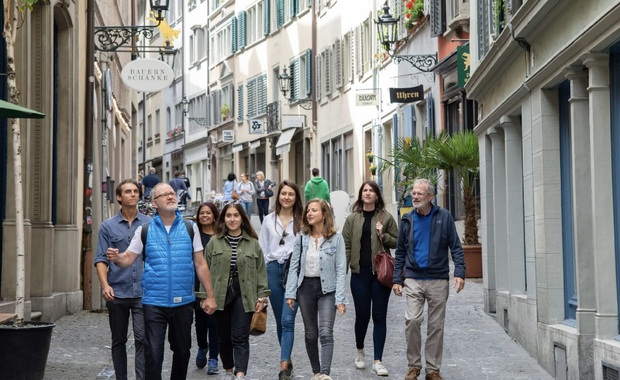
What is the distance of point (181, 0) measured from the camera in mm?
69688

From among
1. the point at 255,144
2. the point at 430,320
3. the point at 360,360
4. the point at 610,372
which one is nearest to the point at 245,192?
the point at 255,144

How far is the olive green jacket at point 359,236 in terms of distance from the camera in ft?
42.2

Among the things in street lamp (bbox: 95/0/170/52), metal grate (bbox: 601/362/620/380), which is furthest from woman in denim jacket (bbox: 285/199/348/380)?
street lamp (bbox: 95/0/170/52)

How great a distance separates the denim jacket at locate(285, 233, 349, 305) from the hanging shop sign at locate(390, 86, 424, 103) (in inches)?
679

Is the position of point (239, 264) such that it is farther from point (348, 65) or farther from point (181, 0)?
point (181, 0)

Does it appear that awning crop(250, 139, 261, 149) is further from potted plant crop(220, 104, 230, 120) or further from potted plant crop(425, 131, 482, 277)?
potted plant crop(425, 131, 482, 277)

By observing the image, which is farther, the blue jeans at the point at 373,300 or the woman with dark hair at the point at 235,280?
the blue jeans at the point at 373,300

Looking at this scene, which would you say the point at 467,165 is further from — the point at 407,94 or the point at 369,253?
the point at 369,253

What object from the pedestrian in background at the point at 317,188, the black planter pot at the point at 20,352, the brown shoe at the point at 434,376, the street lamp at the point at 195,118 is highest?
the street lamp at the point at 195,118

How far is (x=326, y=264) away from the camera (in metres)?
11.9

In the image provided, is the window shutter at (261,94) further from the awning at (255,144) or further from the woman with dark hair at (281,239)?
the woman with dark hair at (281,239)

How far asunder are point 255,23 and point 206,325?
42.5 meters

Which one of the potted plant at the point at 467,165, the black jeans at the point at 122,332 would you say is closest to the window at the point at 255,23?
the potted plant at the point at 467,165

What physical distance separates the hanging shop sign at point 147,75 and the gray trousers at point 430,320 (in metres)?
8.56
